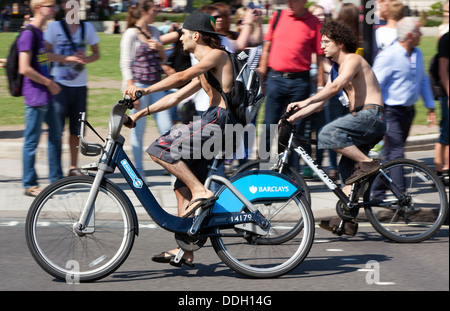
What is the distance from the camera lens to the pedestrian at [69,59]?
774cm

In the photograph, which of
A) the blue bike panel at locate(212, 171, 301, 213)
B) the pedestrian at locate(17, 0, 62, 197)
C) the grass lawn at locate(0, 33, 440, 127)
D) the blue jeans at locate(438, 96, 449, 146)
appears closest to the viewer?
the blue bike panel at locate(212, 171, 301, 213)

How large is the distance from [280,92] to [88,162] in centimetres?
281

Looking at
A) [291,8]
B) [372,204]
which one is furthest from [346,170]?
[291,8]

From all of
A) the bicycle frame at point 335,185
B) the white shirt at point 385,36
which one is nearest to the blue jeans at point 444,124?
the white shirt at point 385,36

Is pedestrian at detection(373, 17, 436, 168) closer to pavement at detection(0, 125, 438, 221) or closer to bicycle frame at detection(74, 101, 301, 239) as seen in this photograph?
pavement at detection(0, 125, 438, 221)

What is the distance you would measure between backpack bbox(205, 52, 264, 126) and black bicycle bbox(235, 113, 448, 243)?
101 centimetres

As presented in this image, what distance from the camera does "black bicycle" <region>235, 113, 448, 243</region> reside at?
6.01 metres

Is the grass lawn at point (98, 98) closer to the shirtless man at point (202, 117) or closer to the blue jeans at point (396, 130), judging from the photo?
the blue jeans at point (396, 130)

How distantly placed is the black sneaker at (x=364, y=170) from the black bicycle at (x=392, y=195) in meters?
0.06

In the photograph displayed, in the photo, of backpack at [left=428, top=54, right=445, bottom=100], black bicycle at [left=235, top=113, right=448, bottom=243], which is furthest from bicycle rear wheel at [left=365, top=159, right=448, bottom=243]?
backpack at [left=428, top=54, right=445, bottom=100]

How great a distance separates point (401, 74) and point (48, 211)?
382cm

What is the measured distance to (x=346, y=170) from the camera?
20.7 feet

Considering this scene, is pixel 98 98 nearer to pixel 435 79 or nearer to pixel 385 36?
pixel 385 36

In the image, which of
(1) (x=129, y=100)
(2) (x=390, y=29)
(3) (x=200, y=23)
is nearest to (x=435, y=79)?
(2) (x=390, y=29)
